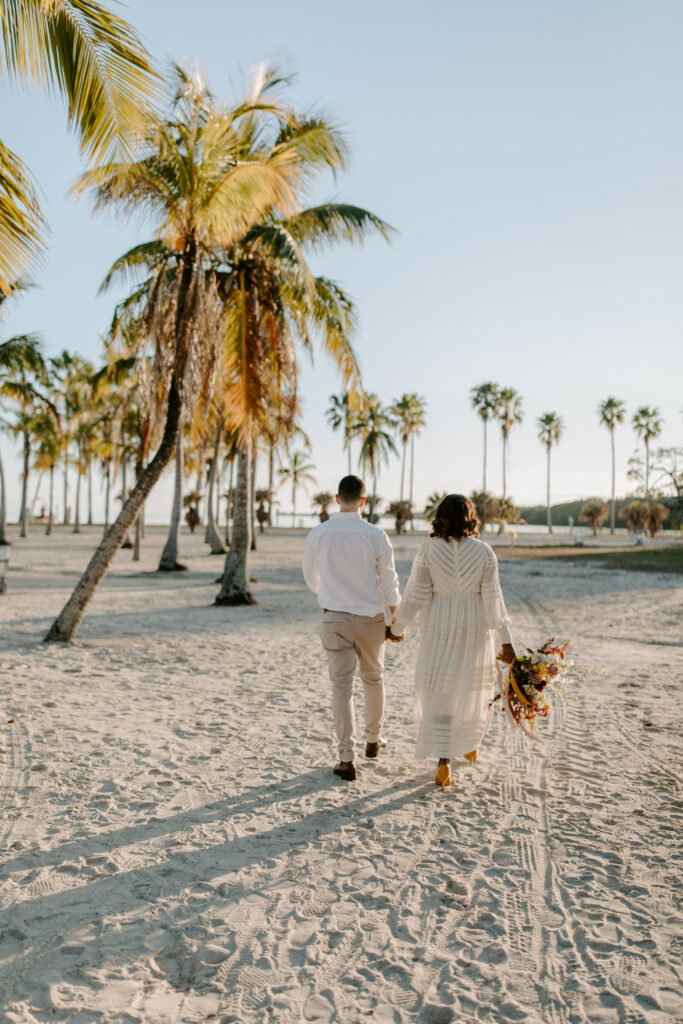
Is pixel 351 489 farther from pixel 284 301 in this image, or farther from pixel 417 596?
pixel 284 301

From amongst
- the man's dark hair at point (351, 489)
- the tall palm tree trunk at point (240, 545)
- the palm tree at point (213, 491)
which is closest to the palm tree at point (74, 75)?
the man's dark hair at point (351, 489)

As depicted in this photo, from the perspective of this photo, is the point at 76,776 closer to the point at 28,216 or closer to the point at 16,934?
the point at 16,934

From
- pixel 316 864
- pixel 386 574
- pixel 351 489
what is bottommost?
pixel 316 864

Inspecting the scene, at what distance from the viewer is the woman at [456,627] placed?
4.54 m

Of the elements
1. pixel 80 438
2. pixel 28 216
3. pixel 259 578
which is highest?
pixel 80 438

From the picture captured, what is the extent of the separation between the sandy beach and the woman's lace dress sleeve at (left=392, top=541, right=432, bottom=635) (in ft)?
3.93

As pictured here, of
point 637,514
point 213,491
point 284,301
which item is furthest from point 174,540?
point 637,514

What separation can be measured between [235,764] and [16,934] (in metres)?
2.40

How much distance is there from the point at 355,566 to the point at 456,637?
0.83 m

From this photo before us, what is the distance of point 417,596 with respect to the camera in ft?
15.4

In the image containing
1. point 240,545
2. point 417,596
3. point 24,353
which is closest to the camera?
point 417,596

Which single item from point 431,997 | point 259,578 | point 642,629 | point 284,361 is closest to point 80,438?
point 259,578

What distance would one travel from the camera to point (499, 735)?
6273 millimetres

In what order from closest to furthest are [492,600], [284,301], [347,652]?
[492,600] < [347,652] < [284,301]
